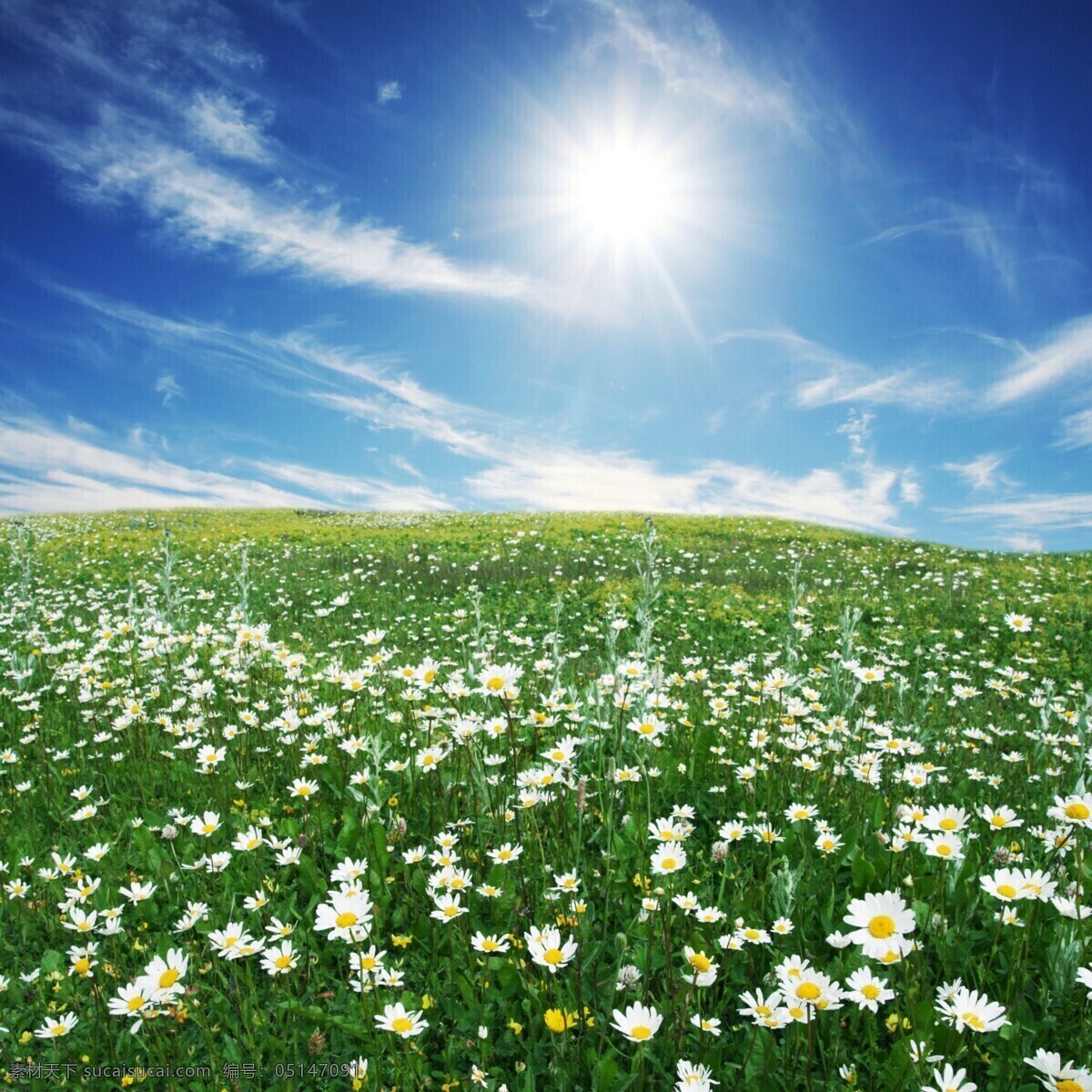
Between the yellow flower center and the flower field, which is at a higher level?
the yellow flower center

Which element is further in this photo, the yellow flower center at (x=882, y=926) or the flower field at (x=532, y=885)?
the flower field at (x=532, y=885)

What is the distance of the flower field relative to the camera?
2.32 meters

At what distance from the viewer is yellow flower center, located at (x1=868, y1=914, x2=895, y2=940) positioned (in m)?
1.85

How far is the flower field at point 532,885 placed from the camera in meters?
2.32

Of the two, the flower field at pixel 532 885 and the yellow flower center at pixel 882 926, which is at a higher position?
the yellow flower center at pixel 882 926

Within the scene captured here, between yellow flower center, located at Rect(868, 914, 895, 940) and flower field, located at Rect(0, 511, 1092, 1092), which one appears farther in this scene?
flower field, located at Rect(0, 511, 1092, 1092)

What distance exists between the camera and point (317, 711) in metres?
5.00

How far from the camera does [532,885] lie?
3.02 metres

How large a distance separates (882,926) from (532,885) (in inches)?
62.8

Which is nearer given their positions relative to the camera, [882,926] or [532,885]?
[882,926]

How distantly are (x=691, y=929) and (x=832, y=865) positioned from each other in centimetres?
104

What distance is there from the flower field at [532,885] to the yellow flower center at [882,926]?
0.6 inches

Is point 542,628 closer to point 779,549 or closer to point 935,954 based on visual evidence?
point 935,954

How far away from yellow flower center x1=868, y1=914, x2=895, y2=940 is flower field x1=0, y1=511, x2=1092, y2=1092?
0.05 feet
